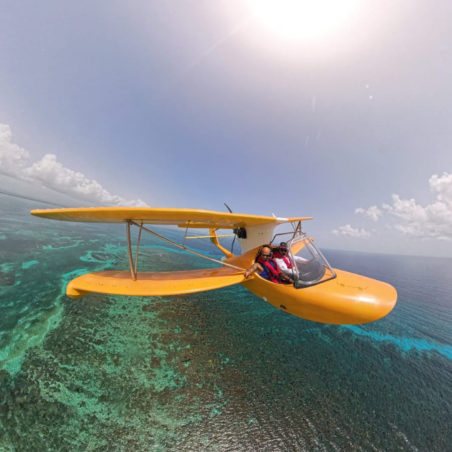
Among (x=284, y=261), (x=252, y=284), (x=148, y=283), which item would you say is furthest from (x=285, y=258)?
(x=148, y=283)

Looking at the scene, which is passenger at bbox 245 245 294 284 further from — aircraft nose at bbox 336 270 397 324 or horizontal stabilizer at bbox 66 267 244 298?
aircraft nose at bbox 336 270 397 324

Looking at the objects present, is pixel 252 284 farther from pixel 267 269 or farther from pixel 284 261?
pixel 284 261

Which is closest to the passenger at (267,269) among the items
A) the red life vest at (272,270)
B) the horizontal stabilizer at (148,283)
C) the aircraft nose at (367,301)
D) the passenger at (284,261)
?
the red life vest at (272,270)

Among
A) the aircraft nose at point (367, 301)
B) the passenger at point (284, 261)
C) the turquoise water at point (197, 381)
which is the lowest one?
the turquoise water at point (197, 381)

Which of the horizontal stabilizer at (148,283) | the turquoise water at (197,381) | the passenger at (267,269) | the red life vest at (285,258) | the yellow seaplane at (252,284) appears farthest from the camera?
the red life vest at (285,258)

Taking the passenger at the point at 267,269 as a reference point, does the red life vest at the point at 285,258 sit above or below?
above

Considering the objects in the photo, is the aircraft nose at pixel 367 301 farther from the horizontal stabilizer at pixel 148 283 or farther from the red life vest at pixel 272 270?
the horizontal stabilizer at pixel 148 283
